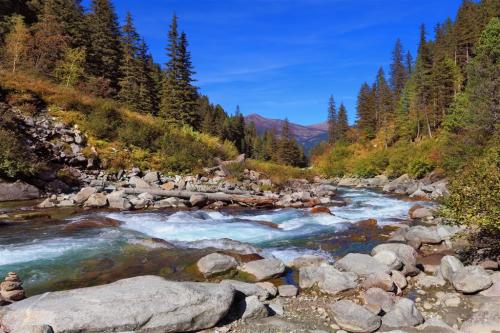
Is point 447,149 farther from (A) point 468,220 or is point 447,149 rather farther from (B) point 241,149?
(B) point 241,149

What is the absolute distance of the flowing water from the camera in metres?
8.29

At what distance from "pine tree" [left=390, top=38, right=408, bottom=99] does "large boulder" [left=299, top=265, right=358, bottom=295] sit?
77.5m

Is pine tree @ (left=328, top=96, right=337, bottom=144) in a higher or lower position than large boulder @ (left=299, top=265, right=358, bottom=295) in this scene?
higher

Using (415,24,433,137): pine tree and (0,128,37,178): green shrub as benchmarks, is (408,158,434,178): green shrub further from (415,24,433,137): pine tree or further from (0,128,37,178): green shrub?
(0,128,37,178): green shrub

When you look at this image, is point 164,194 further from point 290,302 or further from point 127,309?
point 127,309

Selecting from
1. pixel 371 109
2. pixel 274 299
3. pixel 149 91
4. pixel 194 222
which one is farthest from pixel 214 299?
pixel 371 109

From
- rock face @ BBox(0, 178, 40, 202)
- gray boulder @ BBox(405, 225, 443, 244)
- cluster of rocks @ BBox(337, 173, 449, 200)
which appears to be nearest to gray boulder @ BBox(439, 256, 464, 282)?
gray boulder @ BBox(405, 225, 443, 244)

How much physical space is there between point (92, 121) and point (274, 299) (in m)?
20.3

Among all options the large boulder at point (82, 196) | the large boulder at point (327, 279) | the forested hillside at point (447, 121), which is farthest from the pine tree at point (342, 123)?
the large boulder at point (327, 279)

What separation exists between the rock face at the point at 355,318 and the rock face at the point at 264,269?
7.07 ft

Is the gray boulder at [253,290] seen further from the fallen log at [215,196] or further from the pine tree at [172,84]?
the pine tree at [172,84]

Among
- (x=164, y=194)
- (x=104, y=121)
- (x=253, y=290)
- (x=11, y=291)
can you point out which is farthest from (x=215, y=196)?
(x=11, y=291)

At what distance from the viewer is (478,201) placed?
25.7 feet

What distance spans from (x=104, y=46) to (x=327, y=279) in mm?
40289
